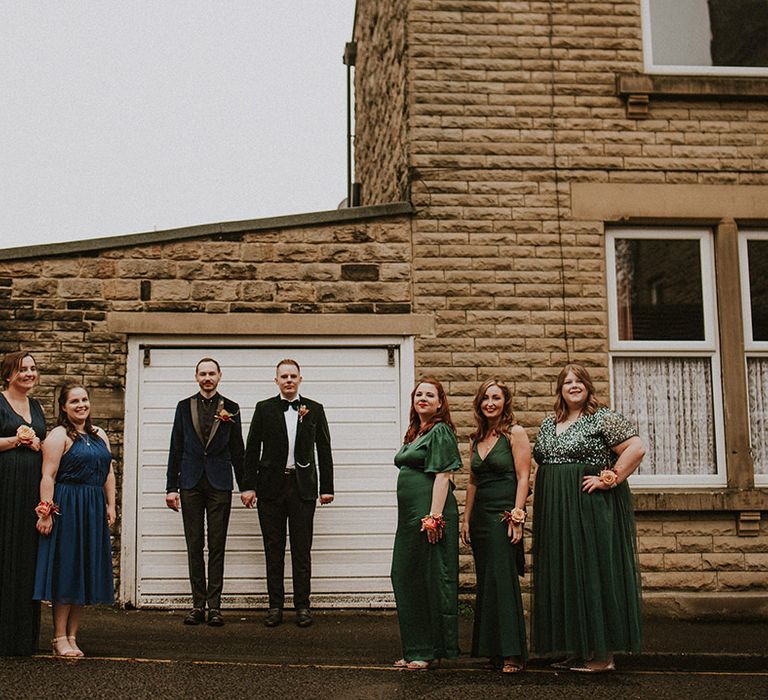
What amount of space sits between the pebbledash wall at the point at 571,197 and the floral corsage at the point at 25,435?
3.60 m

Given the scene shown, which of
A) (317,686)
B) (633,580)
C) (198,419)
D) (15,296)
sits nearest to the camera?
(317,686)

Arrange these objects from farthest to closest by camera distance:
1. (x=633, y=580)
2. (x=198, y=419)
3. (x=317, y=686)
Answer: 1. (x=198, y=419)
2. (x=633, y=580)
3. (x=317, y=686)

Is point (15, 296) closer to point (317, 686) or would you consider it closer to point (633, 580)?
point (317, 686)

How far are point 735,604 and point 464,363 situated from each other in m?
3.05

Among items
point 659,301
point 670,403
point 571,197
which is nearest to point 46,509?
point 571,197

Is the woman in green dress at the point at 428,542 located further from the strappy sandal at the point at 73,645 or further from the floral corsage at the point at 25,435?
the floral corsage at the point at 25,435

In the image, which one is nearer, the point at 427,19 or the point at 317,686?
the point at 317,686

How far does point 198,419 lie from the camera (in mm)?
8719

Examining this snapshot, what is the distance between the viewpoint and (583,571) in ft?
22.3

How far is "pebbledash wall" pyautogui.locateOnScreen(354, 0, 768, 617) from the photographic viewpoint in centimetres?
945

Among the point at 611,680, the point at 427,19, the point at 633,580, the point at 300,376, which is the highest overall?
the point at 427,19

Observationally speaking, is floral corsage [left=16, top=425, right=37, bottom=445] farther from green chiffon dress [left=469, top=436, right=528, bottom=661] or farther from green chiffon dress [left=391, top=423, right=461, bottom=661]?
green chiffon dress [left=469, top=436, right=528, bottom=661]

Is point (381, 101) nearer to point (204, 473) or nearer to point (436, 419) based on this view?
point (204, 473)

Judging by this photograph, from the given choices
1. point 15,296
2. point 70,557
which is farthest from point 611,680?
point 15,296
